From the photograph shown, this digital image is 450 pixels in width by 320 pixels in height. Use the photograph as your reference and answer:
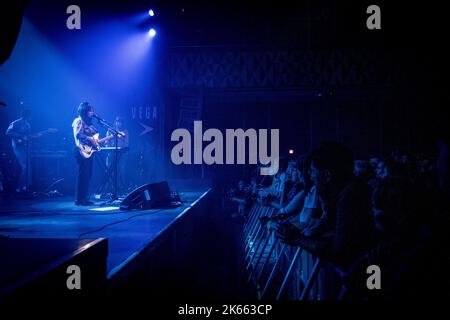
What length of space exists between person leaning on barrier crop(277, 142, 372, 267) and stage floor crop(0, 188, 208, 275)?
3.49 feet

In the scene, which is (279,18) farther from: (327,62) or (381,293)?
(381,293)

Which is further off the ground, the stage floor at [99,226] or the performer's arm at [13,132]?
the performer's arm at [13,132]

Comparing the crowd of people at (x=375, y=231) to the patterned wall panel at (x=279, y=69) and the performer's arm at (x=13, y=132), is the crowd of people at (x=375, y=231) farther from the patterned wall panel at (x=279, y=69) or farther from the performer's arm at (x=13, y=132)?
the patterned wall panel at (x=279, y=69)

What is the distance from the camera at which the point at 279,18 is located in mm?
8586

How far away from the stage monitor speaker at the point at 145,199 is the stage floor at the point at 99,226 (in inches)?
6.2

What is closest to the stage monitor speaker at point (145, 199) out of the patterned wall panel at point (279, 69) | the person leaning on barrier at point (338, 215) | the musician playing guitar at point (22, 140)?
the person leaning on barrier at point (338, 215)

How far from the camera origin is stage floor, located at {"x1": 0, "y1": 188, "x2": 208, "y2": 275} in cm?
217

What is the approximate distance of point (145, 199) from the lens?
13.7 ft

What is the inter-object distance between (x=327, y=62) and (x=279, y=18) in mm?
1868

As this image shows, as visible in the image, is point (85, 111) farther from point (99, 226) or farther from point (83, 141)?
point (99, 226)

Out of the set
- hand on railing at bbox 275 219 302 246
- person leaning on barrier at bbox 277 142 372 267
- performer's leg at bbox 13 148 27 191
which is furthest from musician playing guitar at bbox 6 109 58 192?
person leaning on barrier at bbox 277 142 372 267

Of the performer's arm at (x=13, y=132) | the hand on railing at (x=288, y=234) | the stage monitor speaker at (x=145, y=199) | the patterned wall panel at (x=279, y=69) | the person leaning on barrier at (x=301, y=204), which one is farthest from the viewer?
the patterned wall panel at (x=279, y=69)

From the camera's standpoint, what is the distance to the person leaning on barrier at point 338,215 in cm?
162
